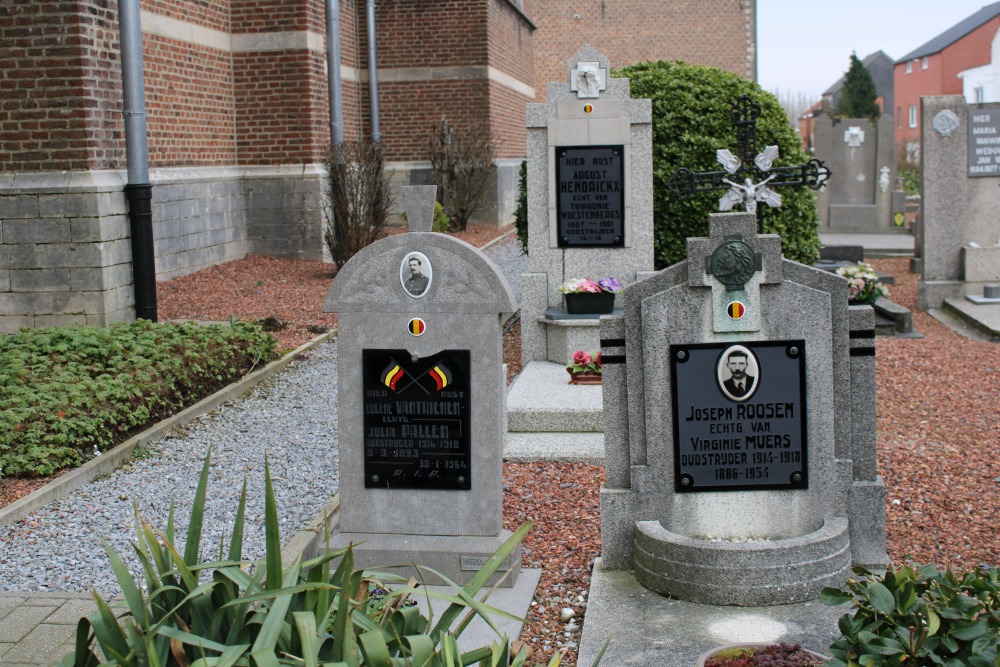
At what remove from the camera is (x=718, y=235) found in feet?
14.9

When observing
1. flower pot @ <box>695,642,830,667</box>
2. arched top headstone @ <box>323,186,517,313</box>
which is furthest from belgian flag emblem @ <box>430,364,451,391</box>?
flower pot @ <box>695,642,830,667</box>

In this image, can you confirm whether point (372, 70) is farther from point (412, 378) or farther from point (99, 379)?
point (412, 378)

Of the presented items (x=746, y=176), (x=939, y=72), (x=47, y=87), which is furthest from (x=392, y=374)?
(x=939, y=72)

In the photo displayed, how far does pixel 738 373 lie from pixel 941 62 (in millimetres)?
60729

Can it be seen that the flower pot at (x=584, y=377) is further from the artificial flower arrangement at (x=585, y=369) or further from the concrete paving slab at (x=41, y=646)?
the concrete paving slab at (x=41, y=646)

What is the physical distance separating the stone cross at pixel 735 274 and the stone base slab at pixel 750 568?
34.6 inches

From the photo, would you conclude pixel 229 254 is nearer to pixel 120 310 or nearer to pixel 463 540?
pixel 120 310

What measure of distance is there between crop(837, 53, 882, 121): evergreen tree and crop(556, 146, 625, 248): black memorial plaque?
4381 cm

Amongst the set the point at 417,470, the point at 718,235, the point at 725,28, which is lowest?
the point at 417,470

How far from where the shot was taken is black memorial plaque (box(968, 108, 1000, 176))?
41.4ft

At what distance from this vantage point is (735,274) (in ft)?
14.7

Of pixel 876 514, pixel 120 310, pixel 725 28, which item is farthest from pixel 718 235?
pixel 725 28

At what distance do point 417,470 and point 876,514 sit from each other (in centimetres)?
199

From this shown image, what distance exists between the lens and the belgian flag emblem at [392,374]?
16.2 feet
